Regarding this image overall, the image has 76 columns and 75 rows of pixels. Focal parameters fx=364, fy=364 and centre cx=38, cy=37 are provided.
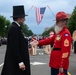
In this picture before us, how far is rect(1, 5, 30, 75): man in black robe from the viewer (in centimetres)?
640

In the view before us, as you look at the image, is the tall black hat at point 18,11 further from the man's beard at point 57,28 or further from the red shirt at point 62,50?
the red shirt at point 62,50

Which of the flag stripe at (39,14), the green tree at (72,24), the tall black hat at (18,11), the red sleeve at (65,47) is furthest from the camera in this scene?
the green tree at (72,24)

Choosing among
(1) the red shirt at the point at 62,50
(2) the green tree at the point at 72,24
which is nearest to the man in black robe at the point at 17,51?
(1) the red shirt at the point at 62,50

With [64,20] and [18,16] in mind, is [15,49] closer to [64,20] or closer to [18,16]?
[18,16]

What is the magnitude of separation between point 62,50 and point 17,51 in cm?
80

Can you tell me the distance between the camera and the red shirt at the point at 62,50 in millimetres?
6480

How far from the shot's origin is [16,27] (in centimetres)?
650

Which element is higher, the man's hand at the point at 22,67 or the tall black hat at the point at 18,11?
the tall black hat at the point at 18,11

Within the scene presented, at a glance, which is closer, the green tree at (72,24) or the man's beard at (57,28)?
the man's beard at (57,28)

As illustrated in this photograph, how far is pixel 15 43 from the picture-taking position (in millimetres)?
6410

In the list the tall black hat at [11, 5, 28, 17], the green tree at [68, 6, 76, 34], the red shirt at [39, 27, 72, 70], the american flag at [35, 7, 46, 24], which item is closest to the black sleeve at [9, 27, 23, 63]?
the tall black hat at [11, 5, 28, 17]

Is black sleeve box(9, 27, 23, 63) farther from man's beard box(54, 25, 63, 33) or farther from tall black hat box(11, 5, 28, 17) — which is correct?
man's beard box(54, 25, 63, 33)

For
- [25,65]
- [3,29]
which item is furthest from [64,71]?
[3,29]

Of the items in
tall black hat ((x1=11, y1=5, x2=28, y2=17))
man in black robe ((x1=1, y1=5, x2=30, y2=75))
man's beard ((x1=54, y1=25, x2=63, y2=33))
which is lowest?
man in black robe ((x1=1, y1=5, x2=30, y2=75))
